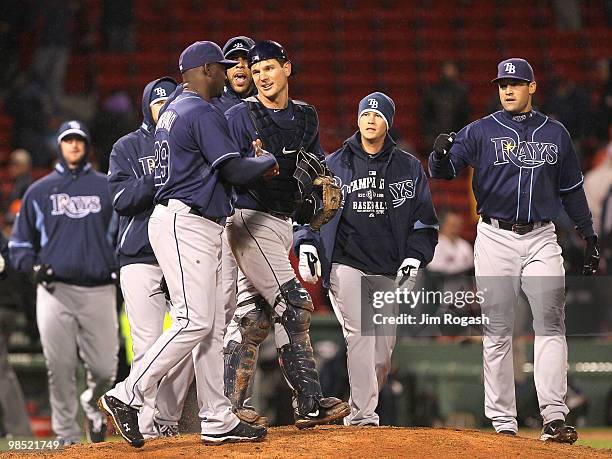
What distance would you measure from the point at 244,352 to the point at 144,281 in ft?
3.39

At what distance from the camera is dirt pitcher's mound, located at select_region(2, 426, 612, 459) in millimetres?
5742

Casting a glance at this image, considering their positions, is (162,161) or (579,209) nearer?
(162,161)

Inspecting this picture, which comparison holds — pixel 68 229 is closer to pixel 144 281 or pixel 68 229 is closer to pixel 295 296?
pixel 144 281

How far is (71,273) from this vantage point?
8750 mm

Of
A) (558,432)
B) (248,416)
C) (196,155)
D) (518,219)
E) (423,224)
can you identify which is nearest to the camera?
(196,155)

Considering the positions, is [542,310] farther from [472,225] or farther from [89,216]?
[472,225]

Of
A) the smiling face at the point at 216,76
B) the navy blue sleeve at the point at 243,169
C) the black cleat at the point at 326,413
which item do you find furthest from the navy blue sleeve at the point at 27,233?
the navy blue sleeve at the point at 243,169

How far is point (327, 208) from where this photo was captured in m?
6.38

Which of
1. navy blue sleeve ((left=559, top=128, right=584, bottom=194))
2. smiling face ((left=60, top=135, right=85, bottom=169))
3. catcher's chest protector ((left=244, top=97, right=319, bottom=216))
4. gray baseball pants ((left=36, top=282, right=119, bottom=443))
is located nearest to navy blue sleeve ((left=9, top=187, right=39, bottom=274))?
gray baseball pants ((left=36, top=282, right=119, bottom=443))

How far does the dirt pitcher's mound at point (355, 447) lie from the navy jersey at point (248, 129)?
1.31 meters

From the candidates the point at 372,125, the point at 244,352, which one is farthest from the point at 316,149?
the point at 244,352

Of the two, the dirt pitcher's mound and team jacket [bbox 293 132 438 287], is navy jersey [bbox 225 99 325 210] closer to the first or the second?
team jacket [bbox 293 132 438 287]

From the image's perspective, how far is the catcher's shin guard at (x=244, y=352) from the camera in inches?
254

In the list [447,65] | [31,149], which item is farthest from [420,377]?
[31,149]
